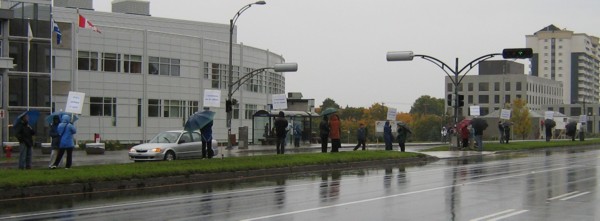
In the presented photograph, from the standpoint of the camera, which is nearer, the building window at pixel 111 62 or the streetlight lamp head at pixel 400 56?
the streetlight lamp head at pixel 400 56

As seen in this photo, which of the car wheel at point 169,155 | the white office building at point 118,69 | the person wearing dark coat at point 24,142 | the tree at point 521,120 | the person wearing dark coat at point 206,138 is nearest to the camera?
the person wearing dark coat at point 24,142

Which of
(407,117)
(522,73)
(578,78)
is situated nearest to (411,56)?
(407,117)

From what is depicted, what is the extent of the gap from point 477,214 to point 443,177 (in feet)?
29.7

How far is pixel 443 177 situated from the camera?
21203mm

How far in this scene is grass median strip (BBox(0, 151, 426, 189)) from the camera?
56.4 ft

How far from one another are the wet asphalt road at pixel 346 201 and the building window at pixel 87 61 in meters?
41.6

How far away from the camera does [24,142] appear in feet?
70.6

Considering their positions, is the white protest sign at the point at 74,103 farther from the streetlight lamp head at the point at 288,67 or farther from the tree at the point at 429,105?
the tree at the point at 429,105

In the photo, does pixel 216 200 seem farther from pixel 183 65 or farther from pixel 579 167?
pixel 183 65

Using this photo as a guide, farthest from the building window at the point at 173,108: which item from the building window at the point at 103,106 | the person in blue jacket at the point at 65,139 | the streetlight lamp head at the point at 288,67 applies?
the person in blue jacket at the point at 65,139

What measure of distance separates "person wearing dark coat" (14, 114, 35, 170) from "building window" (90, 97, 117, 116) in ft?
126

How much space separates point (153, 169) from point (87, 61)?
4138 cm

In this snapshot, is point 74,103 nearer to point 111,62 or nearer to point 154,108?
point 111,62

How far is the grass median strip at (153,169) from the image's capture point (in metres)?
17.2
